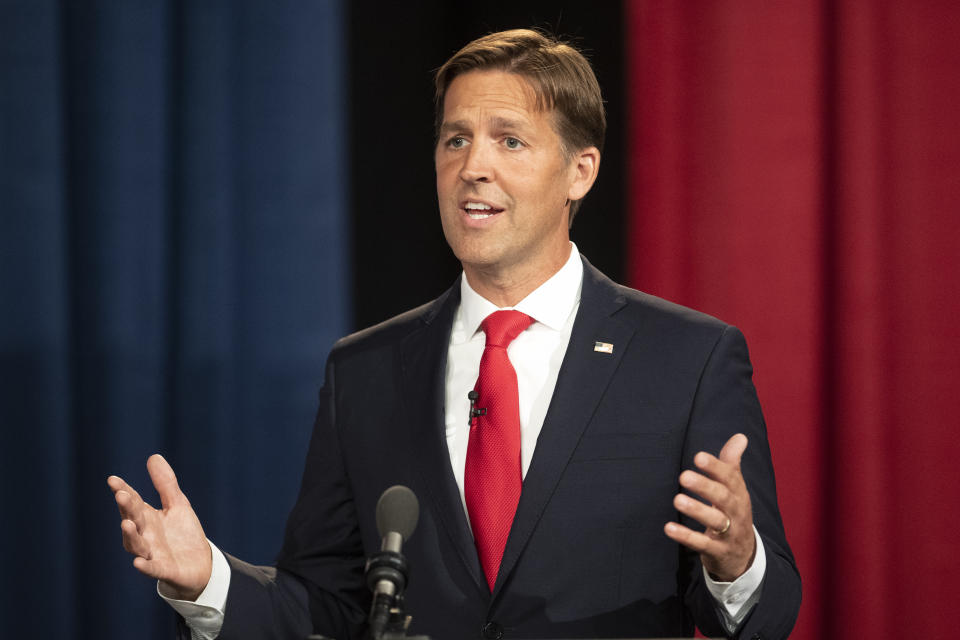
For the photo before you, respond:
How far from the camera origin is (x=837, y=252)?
2.48 meters

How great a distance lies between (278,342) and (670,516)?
1374 millimetres

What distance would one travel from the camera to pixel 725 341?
5.78 ft

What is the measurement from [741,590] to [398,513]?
58 cm

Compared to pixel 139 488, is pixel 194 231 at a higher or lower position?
higher

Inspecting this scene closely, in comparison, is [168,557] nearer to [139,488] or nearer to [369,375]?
[369,375]

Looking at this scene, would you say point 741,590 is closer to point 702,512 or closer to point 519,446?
point 702,512

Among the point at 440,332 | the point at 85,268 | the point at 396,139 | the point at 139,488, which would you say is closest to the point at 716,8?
the point at 396,139

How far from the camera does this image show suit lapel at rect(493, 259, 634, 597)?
65.0 inches

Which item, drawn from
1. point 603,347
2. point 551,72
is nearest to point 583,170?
point 551,72

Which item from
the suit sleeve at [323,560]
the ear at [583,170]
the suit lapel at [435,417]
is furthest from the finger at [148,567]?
the ear at [583,170]

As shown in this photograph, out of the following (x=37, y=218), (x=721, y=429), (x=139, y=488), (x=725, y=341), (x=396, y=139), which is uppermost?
(x=396, y=139)

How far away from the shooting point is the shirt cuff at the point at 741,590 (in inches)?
58.1

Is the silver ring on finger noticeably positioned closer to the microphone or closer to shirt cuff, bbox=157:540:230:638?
the microphone

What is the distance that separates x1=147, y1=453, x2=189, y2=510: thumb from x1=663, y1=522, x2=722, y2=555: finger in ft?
2.47
